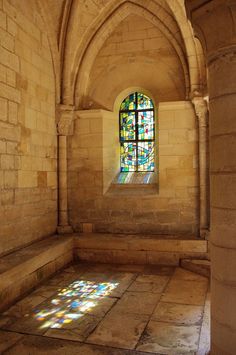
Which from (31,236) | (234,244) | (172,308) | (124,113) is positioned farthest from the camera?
(124,113)

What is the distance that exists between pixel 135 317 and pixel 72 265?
2.14 m

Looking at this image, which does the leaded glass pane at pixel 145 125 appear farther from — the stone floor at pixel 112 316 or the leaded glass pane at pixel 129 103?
the stone floor at pixel 112 316

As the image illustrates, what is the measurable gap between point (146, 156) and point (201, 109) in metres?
1.41

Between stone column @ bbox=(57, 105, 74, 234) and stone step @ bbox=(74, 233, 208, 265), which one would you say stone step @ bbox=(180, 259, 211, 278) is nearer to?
stone step @ bbox=(74, 233, 208, 265)

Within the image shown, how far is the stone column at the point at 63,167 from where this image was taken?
583cm

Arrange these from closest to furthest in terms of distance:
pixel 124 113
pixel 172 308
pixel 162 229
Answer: pixel 172 308, pixel 162 229, pixel 124 113

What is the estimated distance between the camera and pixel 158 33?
5820mm

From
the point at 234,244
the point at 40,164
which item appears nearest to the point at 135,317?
the point at 234,244

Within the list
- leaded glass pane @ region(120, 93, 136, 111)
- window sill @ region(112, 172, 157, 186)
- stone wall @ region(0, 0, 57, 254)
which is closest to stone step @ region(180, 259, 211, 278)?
window sill @ region(112, 172, 157, 186)

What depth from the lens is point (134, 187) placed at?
6012mm

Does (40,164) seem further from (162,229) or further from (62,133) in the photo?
(162,229)

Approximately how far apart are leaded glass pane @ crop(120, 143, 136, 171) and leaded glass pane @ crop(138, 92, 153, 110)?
720 millimetres

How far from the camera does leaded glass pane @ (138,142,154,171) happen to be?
6.27 metres

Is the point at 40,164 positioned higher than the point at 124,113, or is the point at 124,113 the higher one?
the point at 124,113
